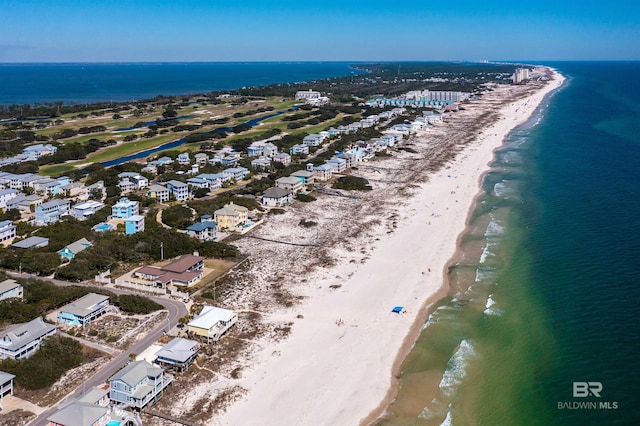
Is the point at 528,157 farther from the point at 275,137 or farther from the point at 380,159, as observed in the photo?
the point at 275,137

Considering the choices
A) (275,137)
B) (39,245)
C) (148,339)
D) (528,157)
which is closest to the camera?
(148,339)

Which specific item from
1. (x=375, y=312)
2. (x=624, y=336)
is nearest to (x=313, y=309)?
(x=375, y=312)

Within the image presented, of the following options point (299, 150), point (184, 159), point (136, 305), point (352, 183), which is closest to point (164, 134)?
point (184, 159)

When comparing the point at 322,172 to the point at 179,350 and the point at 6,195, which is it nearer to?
the point at 6,195

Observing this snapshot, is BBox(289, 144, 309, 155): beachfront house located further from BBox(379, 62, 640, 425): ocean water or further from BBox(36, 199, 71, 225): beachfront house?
BBox(36, 199, 71, 225): beachfront house

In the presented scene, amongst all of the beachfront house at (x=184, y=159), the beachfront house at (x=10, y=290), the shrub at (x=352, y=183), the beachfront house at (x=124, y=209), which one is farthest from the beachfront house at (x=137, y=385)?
the beachfront house at (x=184, y=159)

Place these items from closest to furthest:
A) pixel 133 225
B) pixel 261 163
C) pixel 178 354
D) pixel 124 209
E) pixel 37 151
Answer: pixel 178 354 → pixel 133 225 → pixel 124 209 → pixel 261 163 → pixel 37 151

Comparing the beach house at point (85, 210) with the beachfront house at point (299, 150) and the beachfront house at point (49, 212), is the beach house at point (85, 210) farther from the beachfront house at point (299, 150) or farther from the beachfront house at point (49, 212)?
the beachfront house at point (299, 150)
